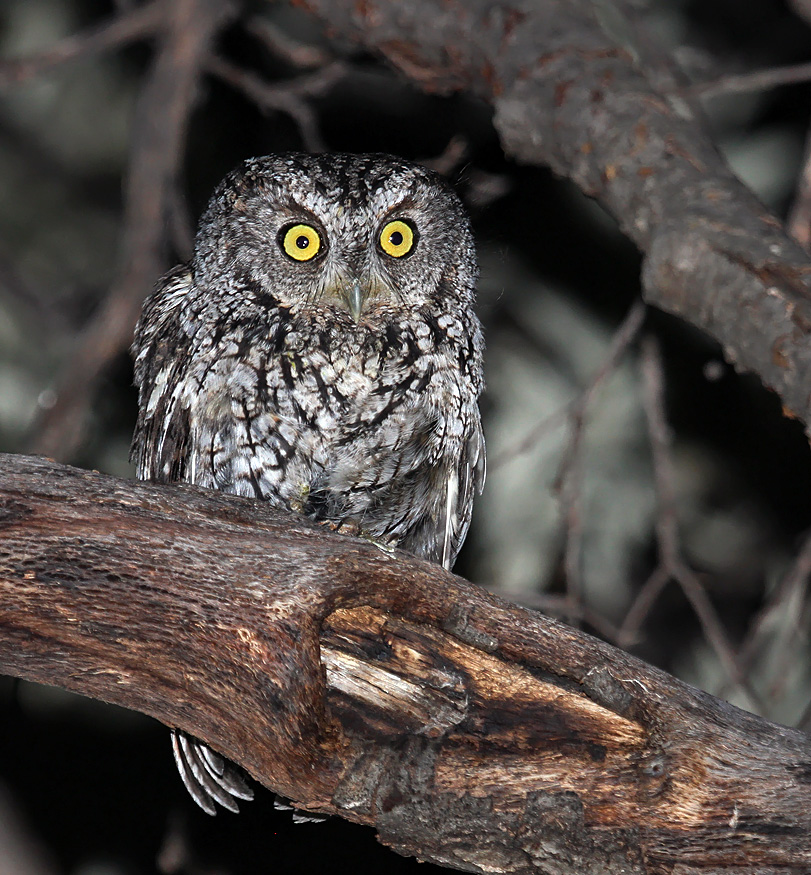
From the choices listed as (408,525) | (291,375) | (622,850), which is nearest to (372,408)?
(291,375)

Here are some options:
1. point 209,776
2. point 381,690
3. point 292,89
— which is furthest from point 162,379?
point 381,690

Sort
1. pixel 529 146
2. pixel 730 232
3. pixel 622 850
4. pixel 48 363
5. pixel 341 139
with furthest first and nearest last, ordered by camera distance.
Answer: pixel 48 363 → pixel 341 139 → pixel 529 146 → pixel 730 232 → pixel 622 850

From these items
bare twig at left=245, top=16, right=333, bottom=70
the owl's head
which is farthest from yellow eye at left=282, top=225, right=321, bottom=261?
bare twig at left=245, top=16, right=333, bottom=70

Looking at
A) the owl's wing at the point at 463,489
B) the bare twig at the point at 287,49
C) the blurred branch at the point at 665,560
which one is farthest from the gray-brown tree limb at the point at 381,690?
the bare twig at the point at 287,49

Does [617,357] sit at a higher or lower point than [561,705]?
higher

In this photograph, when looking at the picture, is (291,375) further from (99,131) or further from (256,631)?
(99,131)

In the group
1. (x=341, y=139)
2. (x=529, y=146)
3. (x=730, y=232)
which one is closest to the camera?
(x=730, y=232)

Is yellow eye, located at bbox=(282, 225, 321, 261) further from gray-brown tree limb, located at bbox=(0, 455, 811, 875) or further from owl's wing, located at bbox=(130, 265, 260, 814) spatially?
gray-brown tree limb, located at bbox=(0, 455, 811, 875)

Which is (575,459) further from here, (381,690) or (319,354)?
(381,690)
